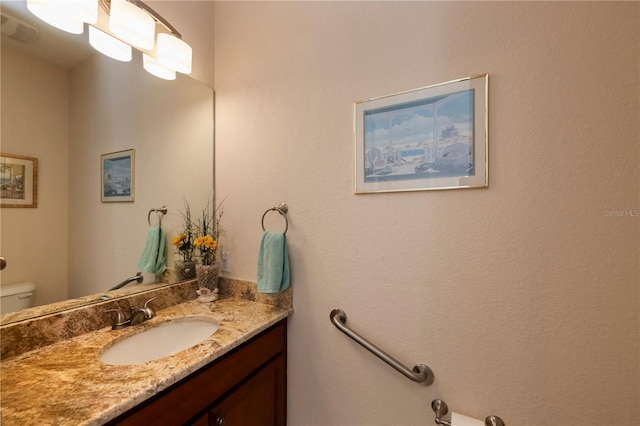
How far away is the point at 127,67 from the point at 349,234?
1238 millimetres

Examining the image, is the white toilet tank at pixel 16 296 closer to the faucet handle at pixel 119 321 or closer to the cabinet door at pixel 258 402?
the faucet handle at pixel 119 321

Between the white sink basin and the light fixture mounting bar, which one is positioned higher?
the light fixture mounting bar

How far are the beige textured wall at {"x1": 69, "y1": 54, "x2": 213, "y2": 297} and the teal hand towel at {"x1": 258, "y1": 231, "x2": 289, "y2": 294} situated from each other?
503mm

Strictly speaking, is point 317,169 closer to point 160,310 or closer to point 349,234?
point 349,234

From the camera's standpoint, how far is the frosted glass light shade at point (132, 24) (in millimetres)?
987

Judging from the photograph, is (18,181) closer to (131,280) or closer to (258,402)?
(131,280)

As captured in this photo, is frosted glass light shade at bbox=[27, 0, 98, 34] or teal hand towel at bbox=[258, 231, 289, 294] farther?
teal hand towel at bbox=[258, 231, 289, 294]

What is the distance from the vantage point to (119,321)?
1004mm

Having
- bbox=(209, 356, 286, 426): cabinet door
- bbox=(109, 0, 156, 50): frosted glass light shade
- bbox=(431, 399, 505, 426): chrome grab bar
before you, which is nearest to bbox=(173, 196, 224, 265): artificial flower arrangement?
bbox=(209, 356, 286, 426): cabinet door

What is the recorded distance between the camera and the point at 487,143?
2.82ft

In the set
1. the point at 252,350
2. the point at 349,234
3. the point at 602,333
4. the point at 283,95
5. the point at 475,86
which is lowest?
the point at 252,350

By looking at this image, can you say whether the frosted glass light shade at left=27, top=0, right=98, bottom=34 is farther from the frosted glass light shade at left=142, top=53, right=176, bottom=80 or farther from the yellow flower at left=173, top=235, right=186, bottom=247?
the yellow flower at left=173, top=235, right=186, bottom=247

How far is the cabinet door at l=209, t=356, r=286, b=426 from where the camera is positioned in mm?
880

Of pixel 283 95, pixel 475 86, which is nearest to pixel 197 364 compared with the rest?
pixel 283 95
